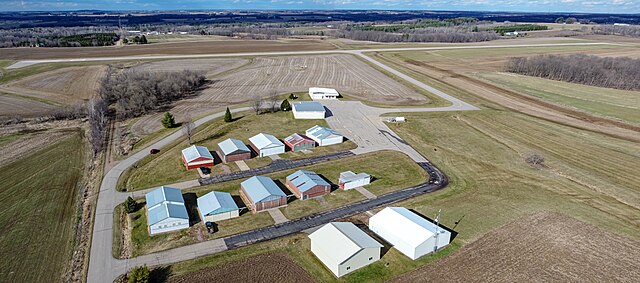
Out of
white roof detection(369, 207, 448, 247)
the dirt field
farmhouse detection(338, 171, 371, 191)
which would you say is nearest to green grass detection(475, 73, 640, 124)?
farmhouse detection(338, 171, 371, 191)

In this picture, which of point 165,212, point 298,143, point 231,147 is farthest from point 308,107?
point 165,212

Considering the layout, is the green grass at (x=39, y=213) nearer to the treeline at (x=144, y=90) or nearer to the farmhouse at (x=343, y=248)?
the treeline at (x=144, y=90)

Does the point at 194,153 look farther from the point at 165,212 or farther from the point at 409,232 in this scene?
the point at 409,232

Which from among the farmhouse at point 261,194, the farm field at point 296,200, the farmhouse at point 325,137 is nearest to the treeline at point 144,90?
the farmhouse at point 325,137

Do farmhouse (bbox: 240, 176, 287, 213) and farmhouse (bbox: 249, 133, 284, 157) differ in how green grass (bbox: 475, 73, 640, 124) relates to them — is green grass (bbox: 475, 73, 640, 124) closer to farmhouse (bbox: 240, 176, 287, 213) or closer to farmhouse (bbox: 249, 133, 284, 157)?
farmhouse (bbox: 249, 133, 284, 157)

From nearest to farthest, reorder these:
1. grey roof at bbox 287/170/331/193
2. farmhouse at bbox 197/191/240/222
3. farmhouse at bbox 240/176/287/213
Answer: farmhouse at bbox 197/191/240/222
farmhouse at bbox 240/176/287/213
grey roof at bbox 287/170/331/193

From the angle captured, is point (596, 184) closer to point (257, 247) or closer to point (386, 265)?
point (386, 265)

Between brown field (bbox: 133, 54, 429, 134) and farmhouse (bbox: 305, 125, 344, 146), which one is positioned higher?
brown field (bbox: 133, 54, 429, 134)

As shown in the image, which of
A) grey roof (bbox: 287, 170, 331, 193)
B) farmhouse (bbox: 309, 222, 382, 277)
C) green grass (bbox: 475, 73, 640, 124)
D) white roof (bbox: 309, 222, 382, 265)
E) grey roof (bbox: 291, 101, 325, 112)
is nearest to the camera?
farmhouse (bbox: 309, 222, 382, 277)
